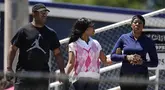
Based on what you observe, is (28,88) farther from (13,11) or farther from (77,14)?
(77,14)

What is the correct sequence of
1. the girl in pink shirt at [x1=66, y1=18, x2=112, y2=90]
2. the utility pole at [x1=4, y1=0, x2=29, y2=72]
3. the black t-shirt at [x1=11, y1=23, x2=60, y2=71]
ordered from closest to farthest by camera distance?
the black t-shirt at [x1=11, y1=23, x2=60, y2=71] < the girl in pink shirt at [x1=66, y1=18, x2=112, y2=90] < the utility pole at [x1=4, y1=0, x2=29, y2=72]

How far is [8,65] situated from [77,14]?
16.1 ft

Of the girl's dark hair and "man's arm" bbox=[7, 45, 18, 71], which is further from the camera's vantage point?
the girl's dark hair

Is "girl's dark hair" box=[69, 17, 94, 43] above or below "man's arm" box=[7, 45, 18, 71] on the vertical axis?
above

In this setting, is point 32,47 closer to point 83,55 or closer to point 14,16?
point 83,55

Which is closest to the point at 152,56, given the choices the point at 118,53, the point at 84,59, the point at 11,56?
the point at 118,53

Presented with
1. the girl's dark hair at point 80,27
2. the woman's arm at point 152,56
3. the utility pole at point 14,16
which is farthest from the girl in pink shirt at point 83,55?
the utility pole at point 14,16

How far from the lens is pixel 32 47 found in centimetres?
881

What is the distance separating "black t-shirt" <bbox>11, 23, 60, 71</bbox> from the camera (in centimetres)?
882

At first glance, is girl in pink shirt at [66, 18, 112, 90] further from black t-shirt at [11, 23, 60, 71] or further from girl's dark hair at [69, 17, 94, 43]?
black t-shirt at [11, 23, 60, 71]

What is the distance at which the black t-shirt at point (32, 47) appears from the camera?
882 cm

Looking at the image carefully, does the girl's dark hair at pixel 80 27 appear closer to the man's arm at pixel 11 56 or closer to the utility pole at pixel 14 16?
the man's arm at pixel 11 56

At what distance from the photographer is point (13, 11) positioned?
9930mm

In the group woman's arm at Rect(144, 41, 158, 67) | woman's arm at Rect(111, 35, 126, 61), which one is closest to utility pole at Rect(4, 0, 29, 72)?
woman's arm at Rect(111, 35, 126, 61)
